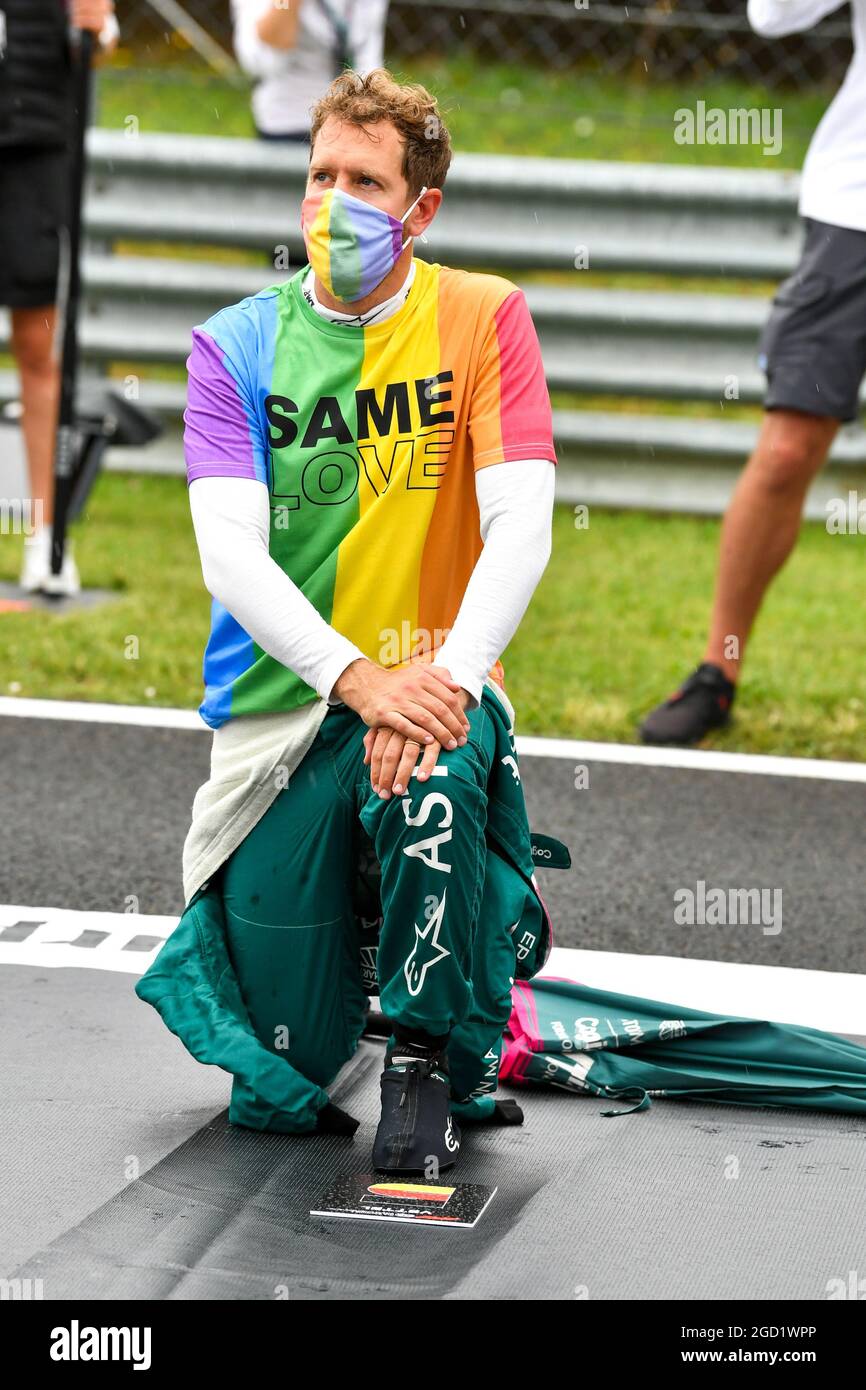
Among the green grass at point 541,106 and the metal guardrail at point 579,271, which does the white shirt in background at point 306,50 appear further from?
the green grass at point 541,106

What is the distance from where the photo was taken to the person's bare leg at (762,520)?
5.38 meters

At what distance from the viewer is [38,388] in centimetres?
678

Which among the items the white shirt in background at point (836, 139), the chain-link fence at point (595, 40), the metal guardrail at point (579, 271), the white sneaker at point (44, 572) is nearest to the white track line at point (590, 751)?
the white sneaker at point (44, 572)

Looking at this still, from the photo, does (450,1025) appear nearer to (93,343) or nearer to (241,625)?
(241,625)

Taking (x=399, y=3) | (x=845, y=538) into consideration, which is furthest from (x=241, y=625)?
Answer: (x=399, y=3)

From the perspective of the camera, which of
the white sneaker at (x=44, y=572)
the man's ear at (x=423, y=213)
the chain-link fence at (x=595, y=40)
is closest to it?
the man's ear at (x=423, y=213)

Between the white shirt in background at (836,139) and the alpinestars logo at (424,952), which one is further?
the white shirt in background at (836,139)

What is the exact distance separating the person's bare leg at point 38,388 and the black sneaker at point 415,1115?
3887mm

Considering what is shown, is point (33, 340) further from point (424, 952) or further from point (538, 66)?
point (538, 66)

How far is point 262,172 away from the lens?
7.91 m

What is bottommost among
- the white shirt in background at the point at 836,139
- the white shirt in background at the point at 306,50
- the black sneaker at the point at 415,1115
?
the black sneaker at the point at 415,1115

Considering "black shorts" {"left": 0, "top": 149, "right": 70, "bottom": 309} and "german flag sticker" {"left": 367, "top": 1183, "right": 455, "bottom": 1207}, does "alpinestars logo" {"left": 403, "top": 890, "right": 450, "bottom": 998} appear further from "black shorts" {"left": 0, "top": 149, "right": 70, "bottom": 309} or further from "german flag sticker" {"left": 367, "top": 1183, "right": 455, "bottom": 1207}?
"black shorts" {"left": 0, "top": 149, "right": 70, "bottom": 309}
